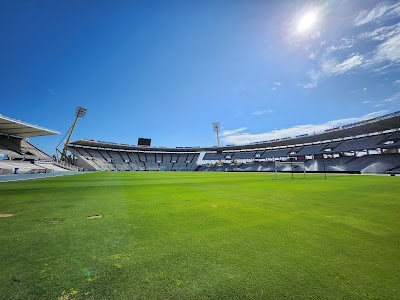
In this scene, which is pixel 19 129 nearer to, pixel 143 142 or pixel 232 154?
pixel 143 142

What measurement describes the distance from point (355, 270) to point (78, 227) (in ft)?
15.3

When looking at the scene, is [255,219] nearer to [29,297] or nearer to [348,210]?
[348,210]

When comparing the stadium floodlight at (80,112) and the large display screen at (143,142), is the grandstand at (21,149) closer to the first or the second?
the stadium floodlight at (80,112)

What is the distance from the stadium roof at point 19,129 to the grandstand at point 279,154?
748 inches

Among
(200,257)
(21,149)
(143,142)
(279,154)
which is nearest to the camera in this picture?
(200,257)

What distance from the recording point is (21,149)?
A: 42375 mm

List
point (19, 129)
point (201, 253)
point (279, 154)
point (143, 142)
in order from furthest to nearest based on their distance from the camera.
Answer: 1. point (143, 142)
2. point (279, 154)
3. point (19, 129)
4. point (201, 253)

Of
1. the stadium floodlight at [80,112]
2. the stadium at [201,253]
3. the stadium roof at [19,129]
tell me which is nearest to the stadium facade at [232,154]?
the stadium roof at [19,129]

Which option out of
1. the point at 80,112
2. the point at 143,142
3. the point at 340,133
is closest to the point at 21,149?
the point at 80,112

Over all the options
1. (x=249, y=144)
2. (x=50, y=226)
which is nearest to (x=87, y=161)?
(x=249, y=144)

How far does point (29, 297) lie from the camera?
1.82 meters

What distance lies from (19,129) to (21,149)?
17.4 ft

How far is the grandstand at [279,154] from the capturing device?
36.9 m

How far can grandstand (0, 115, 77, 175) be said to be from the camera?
109ft
